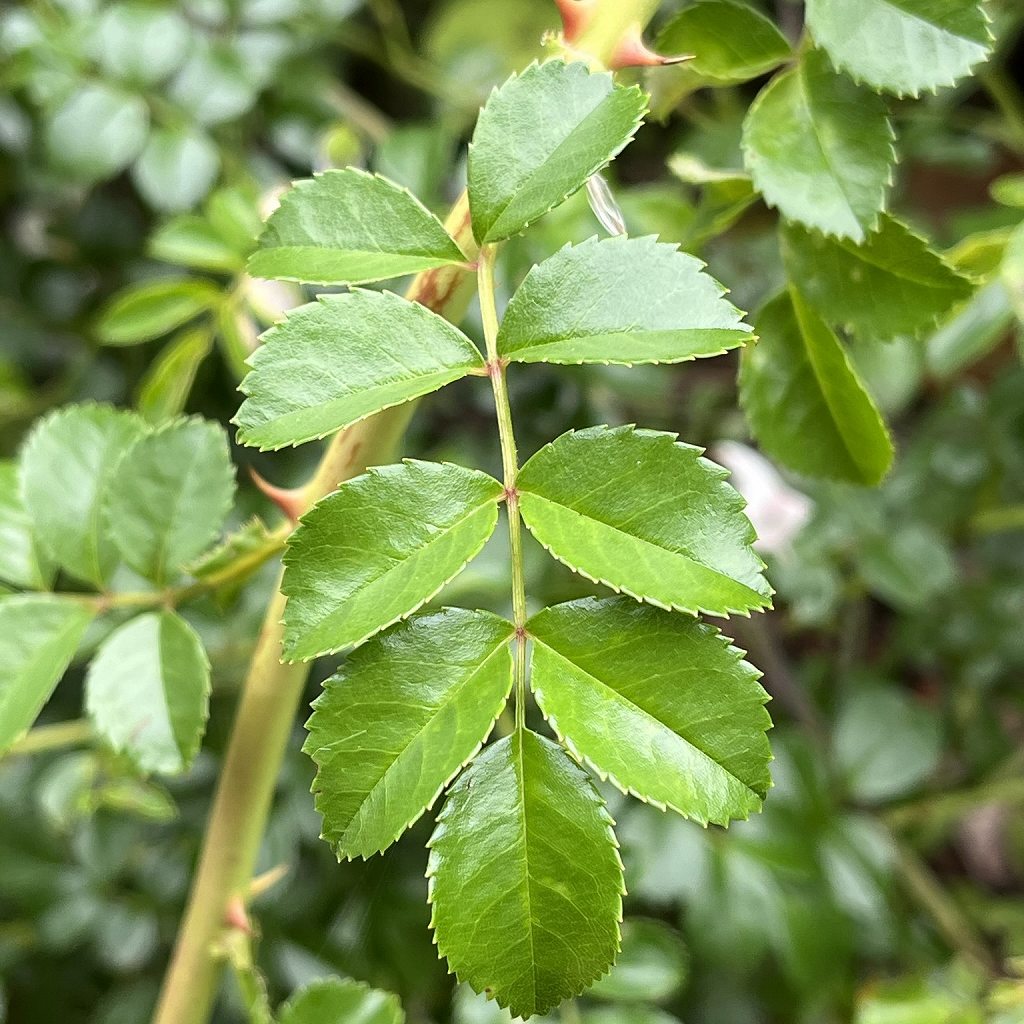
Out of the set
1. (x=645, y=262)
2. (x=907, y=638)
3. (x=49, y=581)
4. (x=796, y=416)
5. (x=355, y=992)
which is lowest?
(x=907, y=638)

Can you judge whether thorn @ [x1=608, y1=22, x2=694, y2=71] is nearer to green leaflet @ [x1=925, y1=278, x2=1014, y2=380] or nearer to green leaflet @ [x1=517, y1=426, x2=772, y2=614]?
green leaflet @ [x1=517, y1=426, x2=772, y2=614]

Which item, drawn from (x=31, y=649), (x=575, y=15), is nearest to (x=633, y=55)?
(x=575, y=15)

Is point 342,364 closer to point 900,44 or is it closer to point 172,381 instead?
point 900,44

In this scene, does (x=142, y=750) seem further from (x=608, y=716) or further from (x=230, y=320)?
(x=230, y=320)

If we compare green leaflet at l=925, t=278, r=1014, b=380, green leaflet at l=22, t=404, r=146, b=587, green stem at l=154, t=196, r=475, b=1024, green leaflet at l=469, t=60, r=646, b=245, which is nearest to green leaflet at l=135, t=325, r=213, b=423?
green leaflet at l=22, t=404, r=146, b=587

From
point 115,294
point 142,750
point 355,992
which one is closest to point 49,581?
point 142,750

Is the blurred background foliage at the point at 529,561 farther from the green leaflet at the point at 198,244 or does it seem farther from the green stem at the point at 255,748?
the green stem at the point at 255,748

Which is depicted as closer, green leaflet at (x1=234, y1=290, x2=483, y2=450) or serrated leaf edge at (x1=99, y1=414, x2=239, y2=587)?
green leaflet at (x1=234, y1=290, x2=483, y2=450)
